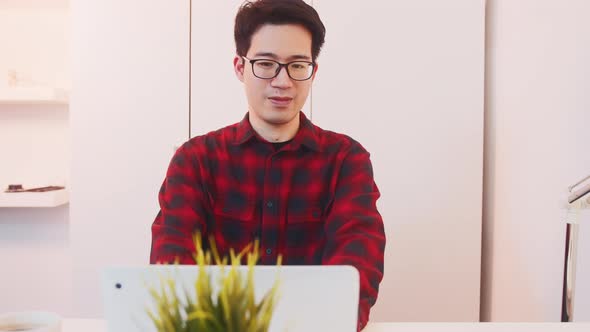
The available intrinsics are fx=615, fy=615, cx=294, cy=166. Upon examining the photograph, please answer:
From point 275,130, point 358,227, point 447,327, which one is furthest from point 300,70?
point 447,327

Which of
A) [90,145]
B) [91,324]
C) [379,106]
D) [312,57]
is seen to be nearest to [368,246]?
[312,57]

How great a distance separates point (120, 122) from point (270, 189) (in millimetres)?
1040

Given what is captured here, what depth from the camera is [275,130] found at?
1.50m

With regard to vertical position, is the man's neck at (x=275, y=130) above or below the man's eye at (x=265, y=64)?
below

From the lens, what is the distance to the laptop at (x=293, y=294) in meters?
0.75

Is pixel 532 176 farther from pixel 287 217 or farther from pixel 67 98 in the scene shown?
pixel 67 98

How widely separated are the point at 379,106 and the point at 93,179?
3.65ft

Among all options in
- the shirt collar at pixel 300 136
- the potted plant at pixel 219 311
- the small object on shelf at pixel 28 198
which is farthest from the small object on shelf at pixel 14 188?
the potted plant at pixel 219 311

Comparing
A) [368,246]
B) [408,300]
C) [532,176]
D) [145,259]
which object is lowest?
[408,300]

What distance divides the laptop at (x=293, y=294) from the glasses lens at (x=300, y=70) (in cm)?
75

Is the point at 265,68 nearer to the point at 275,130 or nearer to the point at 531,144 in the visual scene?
A: the point at 275,130

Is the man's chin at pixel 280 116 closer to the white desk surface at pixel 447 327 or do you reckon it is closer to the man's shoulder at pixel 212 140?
the man's shoulder at pixel 212 140

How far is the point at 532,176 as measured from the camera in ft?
6.54

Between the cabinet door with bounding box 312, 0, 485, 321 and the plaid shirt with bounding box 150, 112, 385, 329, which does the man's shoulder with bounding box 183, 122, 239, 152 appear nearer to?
the plaid shirt with bounding box 150, 112, 385, 329
